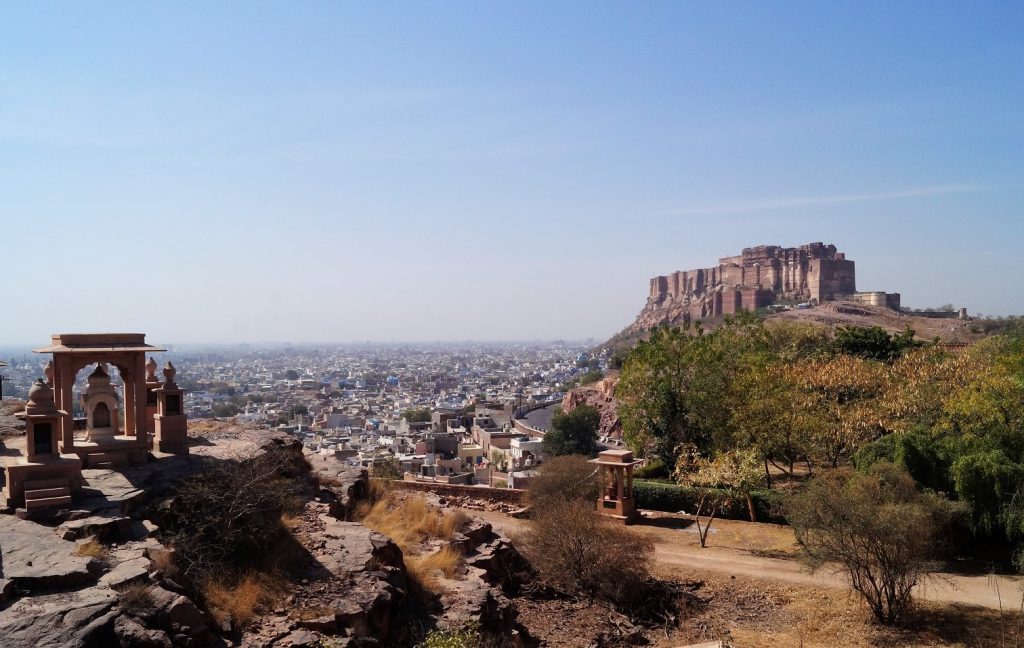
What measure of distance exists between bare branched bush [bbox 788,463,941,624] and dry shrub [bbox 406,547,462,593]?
5.89 metres

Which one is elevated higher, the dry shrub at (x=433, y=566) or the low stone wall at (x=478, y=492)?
the dry shrub at (x=433, y=566)

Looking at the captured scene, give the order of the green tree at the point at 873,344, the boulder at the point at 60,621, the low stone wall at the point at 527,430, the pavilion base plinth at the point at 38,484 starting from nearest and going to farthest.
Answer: the boulder at the point at 60,621 < the pavilion base plinth at the point at 38,484 < the green tree at the point at 873,344 < the low stone wall at the point at 527,430

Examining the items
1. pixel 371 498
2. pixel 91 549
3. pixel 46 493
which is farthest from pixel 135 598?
pixel 371 498

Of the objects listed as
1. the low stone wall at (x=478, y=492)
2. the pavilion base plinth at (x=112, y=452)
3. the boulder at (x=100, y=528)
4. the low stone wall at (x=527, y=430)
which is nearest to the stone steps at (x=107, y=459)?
the pavilion base plinth at (x=112, y=452)

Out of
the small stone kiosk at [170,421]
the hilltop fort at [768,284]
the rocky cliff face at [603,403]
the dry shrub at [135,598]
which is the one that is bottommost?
the rocky cliff face at [603,403]

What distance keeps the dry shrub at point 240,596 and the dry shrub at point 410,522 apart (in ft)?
11.3

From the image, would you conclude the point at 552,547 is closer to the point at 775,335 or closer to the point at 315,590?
the point at 315,590

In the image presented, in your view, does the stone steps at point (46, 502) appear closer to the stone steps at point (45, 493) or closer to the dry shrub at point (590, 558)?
the stone steps at point (45, 493)

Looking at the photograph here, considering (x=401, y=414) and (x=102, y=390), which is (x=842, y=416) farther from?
(x=401, y=414)

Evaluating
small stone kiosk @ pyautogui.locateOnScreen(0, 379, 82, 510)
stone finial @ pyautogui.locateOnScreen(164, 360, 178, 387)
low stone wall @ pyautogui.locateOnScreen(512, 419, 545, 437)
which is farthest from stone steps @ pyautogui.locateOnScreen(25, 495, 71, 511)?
low stone wall @ pyautogui.locateOnScreen(512, 419, 545, 437)

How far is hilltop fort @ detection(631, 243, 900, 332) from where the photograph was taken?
104000 mm

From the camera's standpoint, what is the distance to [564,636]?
36.8 feet

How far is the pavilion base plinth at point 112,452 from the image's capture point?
10.9 m

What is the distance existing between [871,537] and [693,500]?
27.4ft
